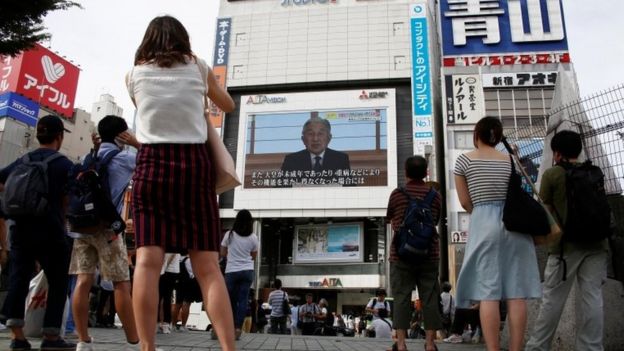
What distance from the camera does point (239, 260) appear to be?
573 centimetres

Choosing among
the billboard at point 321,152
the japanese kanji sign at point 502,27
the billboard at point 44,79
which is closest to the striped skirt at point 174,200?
the billboard at point 321,152

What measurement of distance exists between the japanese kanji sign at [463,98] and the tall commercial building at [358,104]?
61 millimetres

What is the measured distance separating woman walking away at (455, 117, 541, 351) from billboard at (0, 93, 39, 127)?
3714cm

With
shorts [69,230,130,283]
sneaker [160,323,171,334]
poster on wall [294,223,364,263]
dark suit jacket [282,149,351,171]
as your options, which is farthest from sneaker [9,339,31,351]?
dark suit jacket [282,149,351,171]

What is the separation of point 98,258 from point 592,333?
3299 mm

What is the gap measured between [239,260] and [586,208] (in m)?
3.70

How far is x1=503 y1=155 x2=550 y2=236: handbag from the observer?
9.50ft

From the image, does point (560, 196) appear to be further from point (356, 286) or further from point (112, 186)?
point (356, 286)

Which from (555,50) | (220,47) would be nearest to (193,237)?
(555,50)

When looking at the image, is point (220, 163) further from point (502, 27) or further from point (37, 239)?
point (502, 27)

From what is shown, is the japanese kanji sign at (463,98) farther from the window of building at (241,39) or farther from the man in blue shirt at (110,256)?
the man in blue shirt at (110,256)

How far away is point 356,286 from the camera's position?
31.5 meters

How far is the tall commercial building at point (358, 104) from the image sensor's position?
1192 inches

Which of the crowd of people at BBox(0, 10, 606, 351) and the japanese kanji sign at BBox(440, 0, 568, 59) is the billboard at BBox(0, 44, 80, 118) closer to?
the japanese kanji sign at BBox(440, 0, 568, 59)
